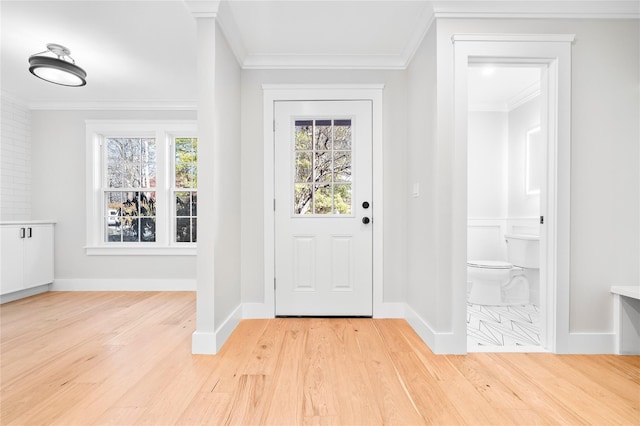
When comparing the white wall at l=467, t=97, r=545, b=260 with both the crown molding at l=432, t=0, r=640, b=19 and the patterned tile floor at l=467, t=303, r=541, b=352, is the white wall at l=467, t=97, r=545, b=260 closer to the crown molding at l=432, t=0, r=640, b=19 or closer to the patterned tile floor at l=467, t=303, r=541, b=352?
the patterned tile floor at l=467, t=303, r=541, b=352

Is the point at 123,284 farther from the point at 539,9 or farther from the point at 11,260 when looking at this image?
the point at 539,9

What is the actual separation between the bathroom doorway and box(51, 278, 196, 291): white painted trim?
130 inches

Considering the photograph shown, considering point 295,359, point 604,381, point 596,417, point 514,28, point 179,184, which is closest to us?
point 596,417

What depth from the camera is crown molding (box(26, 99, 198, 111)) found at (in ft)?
12.9

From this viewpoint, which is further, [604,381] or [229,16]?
[229,16]

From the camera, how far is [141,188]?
408 cm

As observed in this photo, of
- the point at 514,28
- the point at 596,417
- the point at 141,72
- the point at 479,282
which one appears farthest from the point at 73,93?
the point at 596,417

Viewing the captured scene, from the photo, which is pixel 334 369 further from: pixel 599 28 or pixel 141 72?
pixel 141 72

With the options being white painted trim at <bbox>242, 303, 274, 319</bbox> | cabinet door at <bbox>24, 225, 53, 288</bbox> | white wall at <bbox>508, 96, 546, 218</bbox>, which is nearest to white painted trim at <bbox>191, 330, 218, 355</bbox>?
white painted trim at <bbox>242, 303, 274, 319</bbox>

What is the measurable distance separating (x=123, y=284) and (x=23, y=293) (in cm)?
103

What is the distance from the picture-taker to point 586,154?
218 cm

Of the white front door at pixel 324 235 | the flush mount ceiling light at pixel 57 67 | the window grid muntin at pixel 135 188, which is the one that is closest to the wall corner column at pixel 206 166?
the white front door at pixel 324 235

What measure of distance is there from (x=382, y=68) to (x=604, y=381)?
2.79 metres

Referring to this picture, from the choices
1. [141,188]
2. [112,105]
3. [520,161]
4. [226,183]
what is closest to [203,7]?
[226,183]
